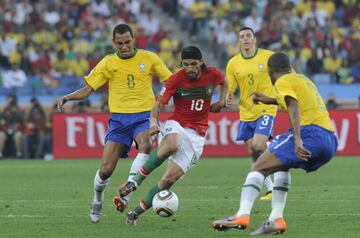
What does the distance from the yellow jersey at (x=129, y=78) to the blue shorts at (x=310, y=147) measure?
309cm

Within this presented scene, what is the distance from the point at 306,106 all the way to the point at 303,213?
279cm

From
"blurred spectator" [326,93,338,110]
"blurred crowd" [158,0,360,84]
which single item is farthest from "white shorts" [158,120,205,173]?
"blurred crowd" [158,0,360,84]

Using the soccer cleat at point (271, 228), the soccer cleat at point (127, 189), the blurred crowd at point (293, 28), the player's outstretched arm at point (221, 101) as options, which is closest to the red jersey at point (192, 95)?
the player's outstretched arm at point (221, 101)

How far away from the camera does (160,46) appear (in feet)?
111

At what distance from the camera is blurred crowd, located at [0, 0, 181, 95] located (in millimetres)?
32625

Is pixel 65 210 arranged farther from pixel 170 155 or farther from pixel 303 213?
pixel 303 213

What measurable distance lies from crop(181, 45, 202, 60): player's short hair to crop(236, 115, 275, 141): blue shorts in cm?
479

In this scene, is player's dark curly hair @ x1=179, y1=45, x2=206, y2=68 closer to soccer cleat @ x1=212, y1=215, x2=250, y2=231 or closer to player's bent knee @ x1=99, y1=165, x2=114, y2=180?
player's bent knee @ x1=99, y1=165, x2=114, y2=180

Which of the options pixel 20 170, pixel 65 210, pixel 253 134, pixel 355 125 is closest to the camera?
pixel 65 210

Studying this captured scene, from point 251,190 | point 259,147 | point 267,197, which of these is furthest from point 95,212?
point 259,147

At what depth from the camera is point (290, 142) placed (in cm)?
1084

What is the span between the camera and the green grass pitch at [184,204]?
456 inches

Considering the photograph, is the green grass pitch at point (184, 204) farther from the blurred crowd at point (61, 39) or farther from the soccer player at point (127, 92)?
the blurred crowd at point (61, 39)

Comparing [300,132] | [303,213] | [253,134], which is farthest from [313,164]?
[253,134]
